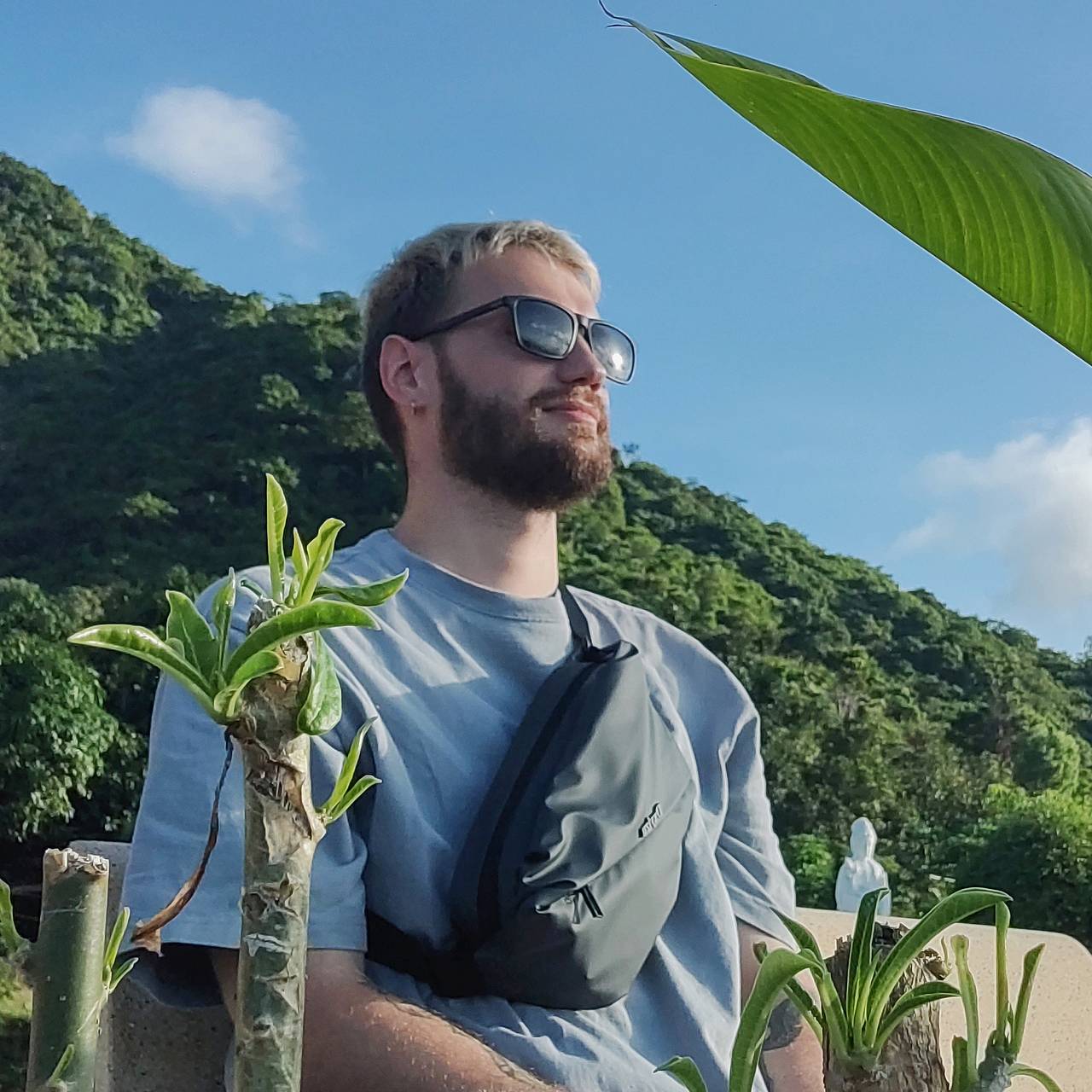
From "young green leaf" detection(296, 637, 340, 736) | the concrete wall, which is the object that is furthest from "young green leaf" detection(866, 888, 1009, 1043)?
the concrete wall

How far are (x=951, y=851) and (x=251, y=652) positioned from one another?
10963 mm

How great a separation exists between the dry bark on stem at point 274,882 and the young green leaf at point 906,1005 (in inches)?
3.8

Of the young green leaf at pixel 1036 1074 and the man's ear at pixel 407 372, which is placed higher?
the man's ear at pixel 407 372

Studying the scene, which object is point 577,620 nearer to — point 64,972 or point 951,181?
point 951,181

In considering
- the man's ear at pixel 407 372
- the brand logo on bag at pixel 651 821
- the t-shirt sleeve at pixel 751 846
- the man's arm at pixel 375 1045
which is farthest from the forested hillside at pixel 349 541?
the man's arm at pixel 375 1045

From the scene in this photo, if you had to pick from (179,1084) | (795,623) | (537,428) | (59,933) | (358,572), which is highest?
(795,623)

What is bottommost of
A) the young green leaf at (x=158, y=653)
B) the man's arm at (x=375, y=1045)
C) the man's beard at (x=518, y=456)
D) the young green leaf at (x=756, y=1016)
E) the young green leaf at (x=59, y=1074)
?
the man's arm at (x=375, y=1045)

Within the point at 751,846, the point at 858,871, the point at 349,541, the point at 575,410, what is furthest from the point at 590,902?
the point at 349,541

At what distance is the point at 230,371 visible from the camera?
50.5 ft

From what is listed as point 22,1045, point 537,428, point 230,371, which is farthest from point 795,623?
point 537,428

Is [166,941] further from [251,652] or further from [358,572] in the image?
[251,652]

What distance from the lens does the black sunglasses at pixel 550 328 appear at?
124 cm

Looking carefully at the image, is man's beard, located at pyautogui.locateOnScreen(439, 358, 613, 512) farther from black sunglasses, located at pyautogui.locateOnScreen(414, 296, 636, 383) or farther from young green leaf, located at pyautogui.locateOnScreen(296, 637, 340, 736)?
young green leaf, located at pyautogui.locateOnScreen(296, 637, 340, 736)

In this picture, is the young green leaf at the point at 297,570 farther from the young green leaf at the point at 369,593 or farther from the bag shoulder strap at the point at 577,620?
the bag shoulder strap at the point at 577,620
